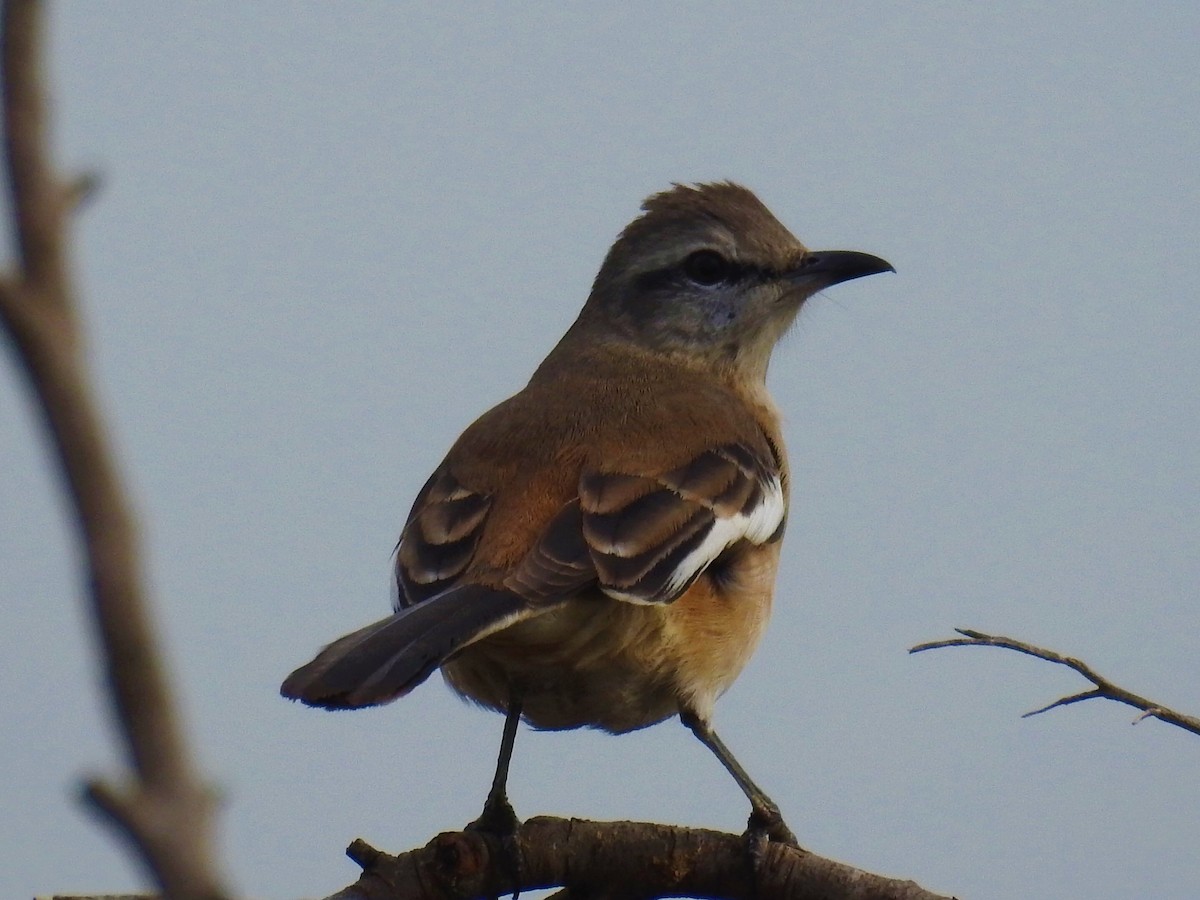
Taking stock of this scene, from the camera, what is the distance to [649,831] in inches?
185

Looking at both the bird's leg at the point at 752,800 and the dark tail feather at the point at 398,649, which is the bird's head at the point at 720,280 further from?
the dark tail feather at the point at 398,649

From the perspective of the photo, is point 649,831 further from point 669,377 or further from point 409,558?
point 669,377

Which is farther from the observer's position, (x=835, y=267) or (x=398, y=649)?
(x=835, y=267)

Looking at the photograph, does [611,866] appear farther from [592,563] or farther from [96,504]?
[96,504]

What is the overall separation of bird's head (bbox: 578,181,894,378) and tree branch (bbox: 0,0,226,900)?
6.36m

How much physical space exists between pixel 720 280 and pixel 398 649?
387 cm

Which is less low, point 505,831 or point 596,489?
point 596,489

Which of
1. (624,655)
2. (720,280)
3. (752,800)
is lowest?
(752,800)

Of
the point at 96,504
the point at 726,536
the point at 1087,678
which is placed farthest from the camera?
the point at 726,536

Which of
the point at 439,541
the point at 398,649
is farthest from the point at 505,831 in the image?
the point at 439,541

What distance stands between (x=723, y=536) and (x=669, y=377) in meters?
1.62

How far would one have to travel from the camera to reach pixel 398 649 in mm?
4355

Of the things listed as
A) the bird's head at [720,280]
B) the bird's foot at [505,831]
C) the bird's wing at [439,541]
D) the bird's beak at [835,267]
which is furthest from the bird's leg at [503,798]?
the bird's beak at [835,267]

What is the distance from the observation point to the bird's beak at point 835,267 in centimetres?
768
